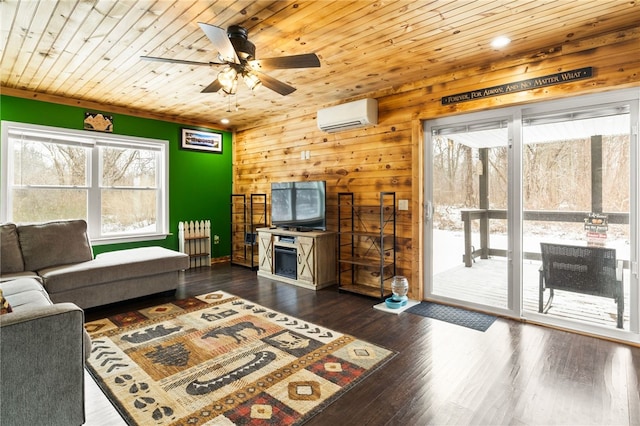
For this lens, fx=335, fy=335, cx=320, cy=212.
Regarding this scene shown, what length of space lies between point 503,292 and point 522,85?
6.93ft

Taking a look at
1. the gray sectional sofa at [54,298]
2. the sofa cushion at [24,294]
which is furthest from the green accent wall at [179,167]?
the sofa cushion at [24,294]

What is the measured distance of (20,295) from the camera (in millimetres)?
2514

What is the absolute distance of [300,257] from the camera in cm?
479

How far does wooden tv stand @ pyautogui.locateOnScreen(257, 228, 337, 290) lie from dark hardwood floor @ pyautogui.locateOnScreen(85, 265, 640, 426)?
1056mm

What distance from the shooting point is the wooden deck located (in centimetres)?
305

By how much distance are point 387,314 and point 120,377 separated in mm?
2480

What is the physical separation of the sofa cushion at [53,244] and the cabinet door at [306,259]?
2.60 metres

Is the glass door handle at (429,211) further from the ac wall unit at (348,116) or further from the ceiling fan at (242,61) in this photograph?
the ceiling fan at (242,61)

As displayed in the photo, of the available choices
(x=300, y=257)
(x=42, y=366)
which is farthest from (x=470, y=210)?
(x=42, y=366)

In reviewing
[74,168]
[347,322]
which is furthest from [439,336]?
[74,168]

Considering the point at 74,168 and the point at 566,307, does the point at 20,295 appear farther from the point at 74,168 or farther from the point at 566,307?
the point at 566,307

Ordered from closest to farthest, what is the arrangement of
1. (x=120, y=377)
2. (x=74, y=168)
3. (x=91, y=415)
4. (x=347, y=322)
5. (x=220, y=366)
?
1. (x=91, y=415)
2. (x=120, y=377)
3. (x=220, y=366)
4. (x=347, y=322)
5. (x=74, y=168)

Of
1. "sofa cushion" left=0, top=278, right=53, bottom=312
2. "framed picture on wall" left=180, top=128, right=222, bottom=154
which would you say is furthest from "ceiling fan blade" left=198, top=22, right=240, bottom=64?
"framed picture on wall" left=180, top=128, right=222, bottom=154

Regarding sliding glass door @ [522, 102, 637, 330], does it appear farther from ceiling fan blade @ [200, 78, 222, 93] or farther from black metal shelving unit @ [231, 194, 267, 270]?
black metal shelving unit @ [231, 194, 267, 270]
